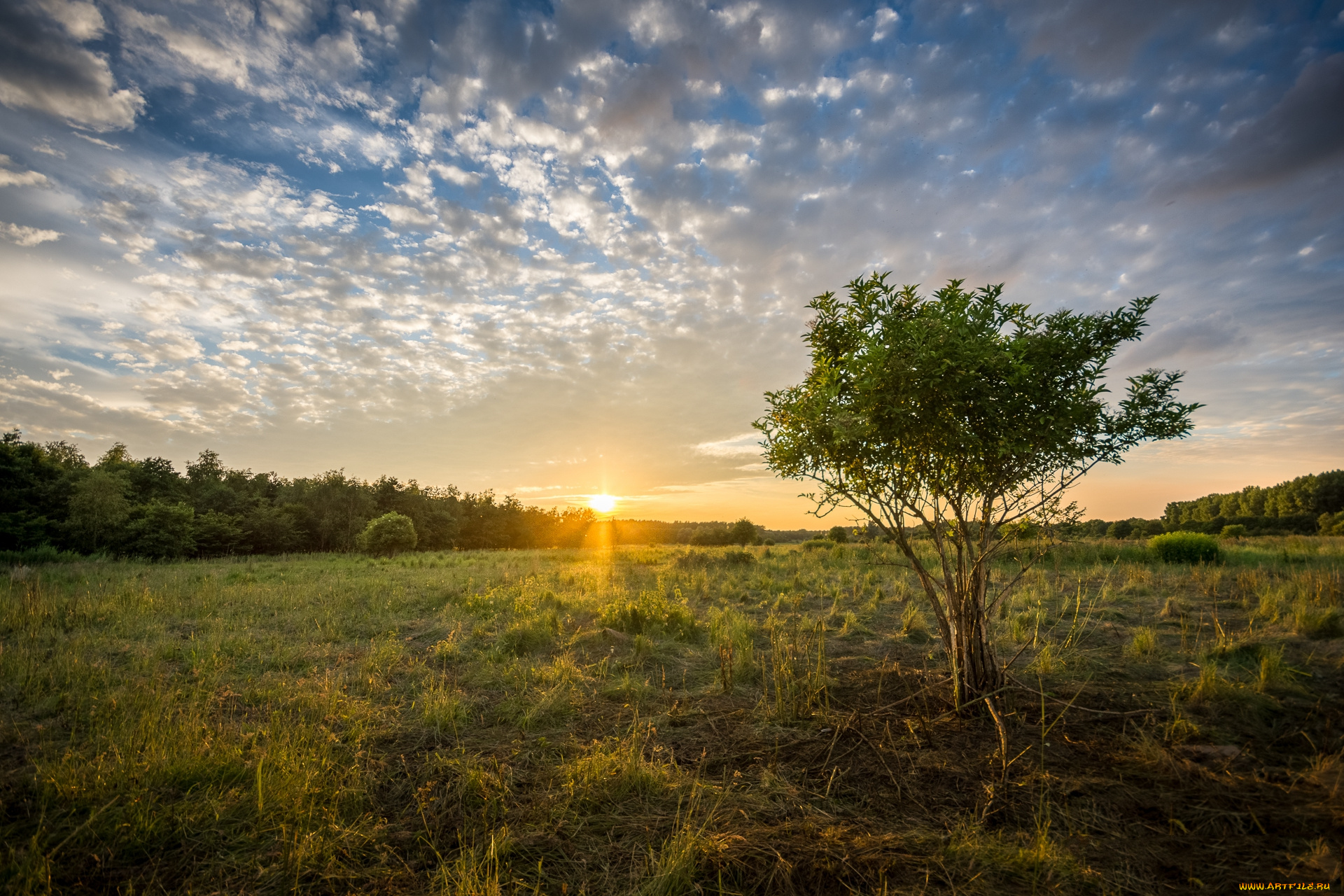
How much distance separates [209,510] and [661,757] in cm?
4242

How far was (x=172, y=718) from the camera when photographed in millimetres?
5473

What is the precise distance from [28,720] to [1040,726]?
10911mm

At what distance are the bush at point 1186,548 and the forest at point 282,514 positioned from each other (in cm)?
979

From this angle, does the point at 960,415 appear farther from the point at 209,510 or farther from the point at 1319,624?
the point at 209,510

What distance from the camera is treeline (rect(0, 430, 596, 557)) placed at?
27.0 metres

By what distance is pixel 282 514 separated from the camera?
39.0 meters

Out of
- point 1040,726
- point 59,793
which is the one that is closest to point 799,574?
point 1040,726

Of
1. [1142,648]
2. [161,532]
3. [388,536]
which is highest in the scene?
[161,532]

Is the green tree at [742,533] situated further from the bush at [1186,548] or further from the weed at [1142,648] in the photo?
the weed at [1142,648]

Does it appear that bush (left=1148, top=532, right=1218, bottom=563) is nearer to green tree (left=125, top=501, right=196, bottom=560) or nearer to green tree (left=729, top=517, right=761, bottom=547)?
green tree (left=729, top=517, right=761, bottom=547)

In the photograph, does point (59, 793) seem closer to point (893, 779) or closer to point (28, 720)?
point (28, 720)

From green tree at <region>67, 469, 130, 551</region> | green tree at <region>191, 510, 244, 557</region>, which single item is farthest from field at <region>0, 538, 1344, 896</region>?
green tree at <region>191, 510, 244, 557</region>

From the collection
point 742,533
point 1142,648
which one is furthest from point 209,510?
point 1142,648

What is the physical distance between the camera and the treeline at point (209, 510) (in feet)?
88.6
